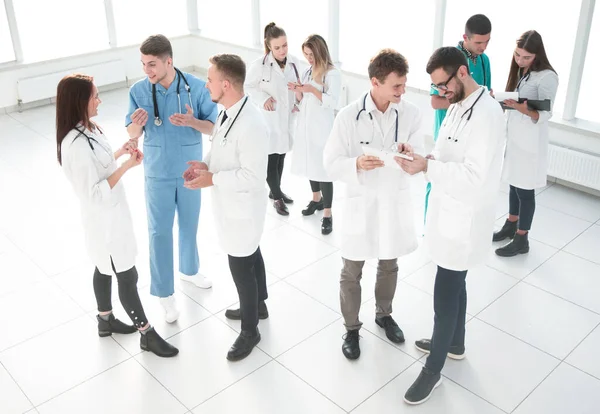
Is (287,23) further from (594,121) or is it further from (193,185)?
(193,185)

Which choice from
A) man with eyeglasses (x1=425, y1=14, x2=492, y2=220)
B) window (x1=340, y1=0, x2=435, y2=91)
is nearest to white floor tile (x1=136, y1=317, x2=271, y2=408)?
man with eyeglasses (x1=425, y1=14, x2=492, y2=220)

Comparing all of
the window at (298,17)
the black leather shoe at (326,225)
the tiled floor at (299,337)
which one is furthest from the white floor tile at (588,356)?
the window at (298,17)

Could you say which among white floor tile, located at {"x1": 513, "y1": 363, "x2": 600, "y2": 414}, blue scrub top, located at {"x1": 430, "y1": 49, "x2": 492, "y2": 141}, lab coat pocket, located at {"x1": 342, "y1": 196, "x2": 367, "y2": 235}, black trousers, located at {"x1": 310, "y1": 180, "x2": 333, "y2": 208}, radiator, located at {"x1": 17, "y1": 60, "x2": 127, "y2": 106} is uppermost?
blue scrub top, located at {"x1": 430, "y1": 49, "x2": 492, "y2": 141}

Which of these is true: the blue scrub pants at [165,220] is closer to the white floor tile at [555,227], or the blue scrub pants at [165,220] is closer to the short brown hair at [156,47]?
the short brown hair at [156,47]

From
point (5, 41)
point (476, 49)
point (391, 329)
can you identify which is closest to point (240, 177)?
point (391, 329)

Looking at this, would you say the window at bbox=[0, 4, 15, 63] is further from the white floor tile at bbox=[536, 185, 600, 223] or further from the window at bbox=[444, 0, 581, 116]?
the white floor tile at bbox=[536, 185, 600, 223]

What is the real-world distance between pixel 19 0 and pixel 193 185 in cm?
575

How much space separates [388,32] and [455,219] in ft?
14.8

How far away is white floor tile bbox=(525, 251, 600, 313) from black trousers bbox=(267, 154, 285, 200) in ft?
6.49

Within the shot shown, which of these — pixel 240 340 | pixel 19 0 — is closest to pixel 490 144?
pixel 240 340

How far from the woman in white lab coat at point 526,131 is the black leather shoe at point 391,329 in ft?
3.99

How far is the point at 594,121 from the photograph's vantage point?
16.9 feet

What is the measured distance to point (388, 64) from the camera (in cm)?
271

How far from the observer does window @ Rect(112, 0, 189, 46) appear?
8219 mm
